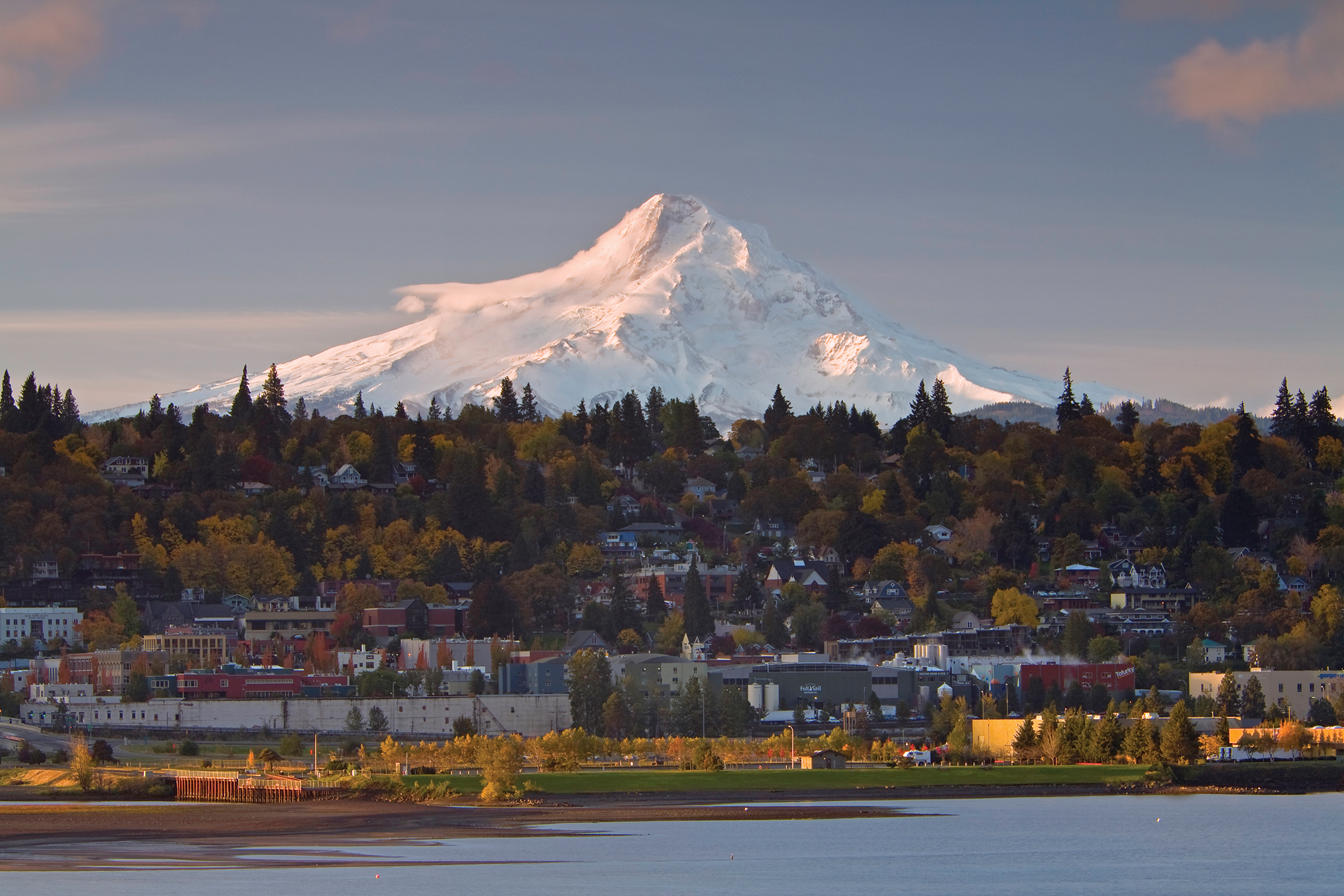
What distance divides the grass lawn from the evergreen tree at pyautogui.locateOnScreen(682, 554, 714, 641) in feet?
219

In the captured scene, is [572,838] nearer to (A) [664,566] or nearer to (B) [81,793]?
(B) [81,793]

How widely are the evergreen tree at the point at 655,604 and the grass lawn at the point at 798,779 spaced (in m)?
75.1

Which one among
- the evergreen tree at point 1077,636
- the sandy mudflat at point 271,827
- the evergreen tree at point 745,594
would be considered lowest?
the sandy mudflat at point 271,827

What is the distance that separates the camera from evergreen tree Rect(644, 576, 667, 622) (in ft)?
606

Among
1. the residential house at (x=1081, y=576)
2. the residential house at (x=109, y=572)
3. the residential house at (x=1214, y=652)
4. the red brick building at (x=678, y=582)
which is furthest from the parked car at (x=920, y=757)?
the residential house at (x=109, y=572)

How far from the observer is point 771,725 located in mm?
145250

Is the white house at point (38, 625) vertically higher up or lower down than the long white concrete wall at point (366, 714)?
higher up

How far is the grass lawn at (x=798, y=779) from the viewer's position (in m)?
99.2

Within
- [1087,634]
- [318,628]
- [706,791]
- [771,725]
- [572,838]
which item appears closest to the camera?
[572,838]

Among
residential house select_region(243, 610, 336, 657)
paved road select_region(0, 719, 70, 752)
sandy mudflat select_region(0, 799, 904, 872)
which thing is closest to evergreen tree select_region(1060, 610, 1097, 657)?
residential house select_region(243, 610, 336, 657)

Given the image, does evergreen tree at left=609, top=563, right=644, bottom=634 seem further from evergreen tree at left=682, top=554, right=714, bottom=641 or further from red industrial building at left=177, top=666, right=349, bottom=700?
red industrial building at left=177, top=666, right=349, bottom=700

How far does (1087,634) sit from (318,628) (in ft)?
208

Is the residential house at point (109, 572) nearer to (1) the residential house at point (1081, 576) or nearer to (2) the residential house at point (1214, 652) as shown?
(1) the residential house at point (1081, 576)

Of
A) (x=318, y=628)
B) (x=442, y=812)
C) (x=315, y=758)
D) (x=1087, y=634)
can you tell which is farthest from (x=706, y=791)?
(x=318, y=628)
